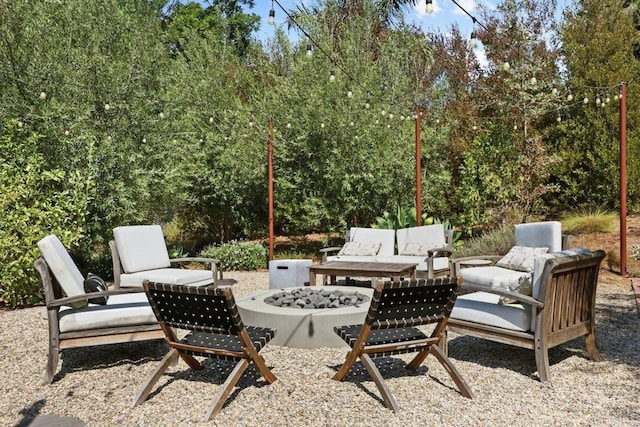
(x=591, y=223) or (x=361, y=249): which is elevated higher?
(x=591, y=223)

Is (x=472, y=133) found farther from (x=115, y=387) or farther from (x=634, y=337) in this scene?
(x=115, y=387)

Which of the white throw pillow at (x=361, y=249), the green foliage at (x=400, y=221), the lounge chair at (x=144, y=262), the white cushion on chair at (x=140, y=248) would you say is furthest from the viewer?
the green foliage at (x=400, y=221)

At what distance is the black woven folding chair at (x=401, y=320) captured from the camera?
314cm

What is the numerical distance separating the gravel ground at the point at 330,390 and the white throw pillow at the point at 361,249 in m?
3.19

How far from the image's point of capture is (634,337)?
4.73m

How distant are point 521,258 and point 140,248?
14.0ft

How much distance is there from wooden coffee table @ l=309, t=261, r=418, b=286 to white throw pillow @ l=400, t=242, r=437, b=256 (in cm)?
89

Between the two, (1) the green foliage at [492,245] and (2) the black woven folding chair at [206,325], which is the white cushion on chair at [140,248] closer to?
(2) the black woven folding chair at [206,325]

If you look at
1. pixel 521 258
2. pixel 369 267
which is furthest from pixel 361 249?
pixel 521 258

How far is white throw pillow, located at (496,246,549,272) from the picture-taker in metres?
5.89

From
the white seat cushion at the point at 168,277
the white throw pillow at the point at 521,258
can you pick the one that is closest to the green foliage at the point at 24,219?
the white seat cushion at the point at 168,277

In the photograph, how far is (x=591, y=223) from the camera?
1011 centimetres

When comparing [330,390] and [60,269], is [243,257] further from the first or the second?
[330,390]

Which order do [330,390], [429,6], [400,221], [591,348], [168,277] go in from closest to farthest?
[330,390] → [591,348] → [429,6] → [168,277] → [400,221]
